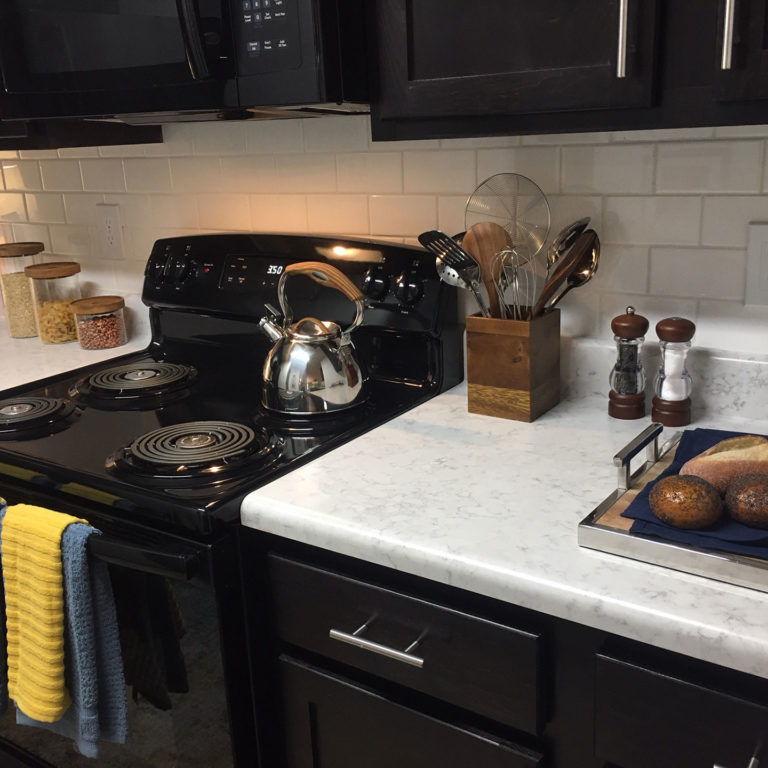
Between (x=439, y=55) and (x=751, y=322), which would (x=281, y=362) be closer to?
(x=439, y=55)

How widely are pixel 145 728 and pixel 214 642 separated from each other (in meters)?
0.26

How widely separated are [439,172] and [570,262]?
383 mm

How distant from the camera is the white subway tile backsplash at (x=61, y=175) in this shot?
226cm

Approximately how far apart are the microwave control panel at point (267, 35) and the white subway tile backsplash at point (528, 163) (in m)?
0.45

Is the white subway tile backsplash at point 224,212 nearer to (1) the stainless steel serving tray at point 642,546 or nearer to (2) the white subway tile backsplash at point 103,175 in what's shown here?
(2) the white subway tile backsplash at point 103,175

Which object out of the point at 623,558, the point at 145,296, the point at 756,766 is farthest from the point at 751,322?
the point at 145,296

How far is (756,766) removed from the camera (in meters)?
0.84

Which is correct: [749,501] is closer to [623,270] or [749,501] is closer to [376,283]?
[623,270]

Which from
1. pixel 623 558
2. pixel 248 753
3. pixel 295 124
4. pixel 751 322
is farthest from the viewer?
pixel 295 124

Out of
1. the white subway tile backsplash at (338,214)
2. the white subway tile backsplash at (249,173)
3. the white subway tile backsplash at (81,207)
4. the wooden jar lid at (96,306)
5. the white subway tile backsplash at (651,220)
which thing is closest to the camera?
the white subway tile backsplash at (651,220)

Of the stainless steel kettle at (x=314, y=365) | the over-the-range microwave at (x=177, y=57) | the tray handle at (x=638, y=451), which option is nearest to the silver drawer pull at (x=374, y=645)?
the tray handle at (x=638, y=451)

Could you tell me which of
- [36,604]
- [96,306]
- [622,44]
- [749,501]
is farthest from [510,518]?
[96,306]

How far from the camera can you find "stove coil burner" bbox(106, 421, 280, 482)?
4.09 feet

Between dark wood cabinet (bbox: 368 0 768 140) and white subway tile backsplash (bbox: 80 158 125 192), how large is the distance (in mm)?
1085
